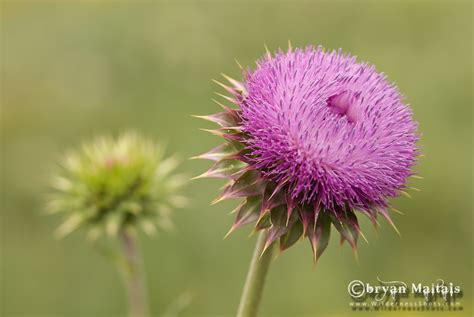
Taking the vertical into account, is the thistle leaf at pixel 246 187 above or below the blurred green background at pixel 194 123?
below

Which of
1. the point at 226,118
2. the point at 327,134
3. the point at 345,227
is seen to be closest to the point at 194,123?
the point at 226,118

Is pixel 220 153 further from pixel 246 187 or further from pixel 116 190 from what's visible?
pixel 116 190

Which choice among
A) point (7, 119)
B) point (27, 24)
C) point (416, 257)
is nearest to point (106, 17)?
point (27, 24)

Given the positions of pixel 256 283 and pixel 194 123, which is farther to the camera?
pixel 194 123

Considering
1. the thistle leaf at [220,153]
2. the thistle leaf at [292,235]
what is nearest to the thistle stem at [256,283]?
the thistle leaf at [292,235]

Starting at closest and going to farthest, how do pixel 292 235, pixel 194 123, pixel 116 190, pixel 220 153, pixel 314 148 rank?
pixel 314 148 → pixel 292 235 → pixel 220 153 → pixel 116 190 → pixel 194 123

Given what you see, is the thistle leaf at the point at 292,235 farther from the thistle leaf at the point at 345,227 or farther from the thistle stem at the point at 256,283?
the thistle leaf at the point at 345,227

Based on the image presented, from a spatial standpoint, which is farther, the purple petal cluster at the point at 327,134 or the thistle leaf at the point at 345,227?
the thistle leaf at the point at 345,227

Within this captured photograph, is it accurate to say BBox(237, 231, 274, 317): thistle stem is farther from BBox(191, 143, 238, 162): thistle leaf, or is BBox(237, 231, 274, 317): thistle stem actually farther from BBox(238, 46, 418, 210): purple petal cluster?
BBox(191, 143, 238, 162): thistle leaf
